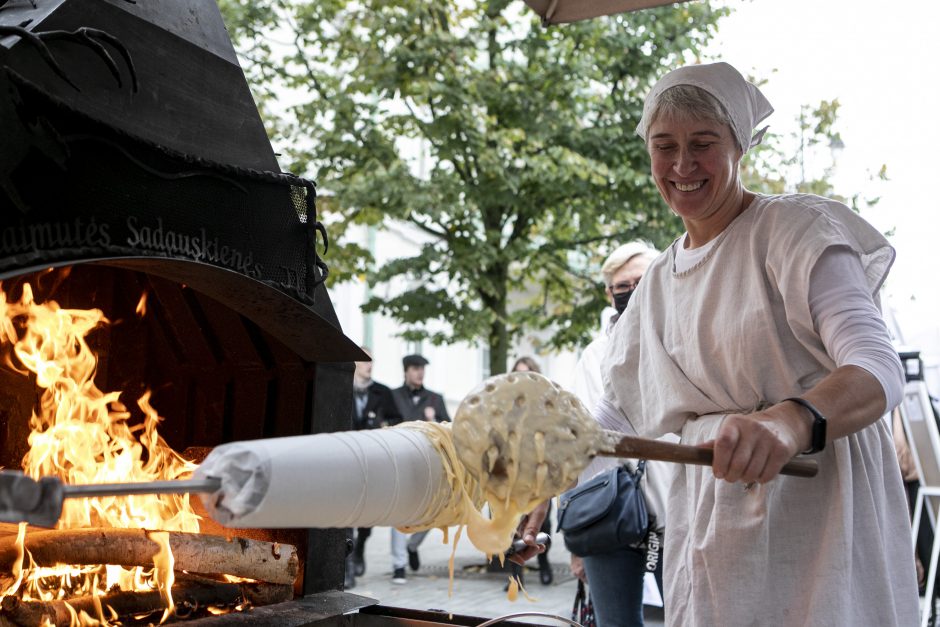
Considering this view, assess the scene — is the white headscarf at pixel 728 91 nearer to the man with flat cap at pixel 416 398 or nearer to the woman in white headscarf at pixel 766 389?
the woman in white headscarf at pixel 766 389

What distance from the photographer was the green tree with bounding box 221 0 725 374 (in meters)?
9.69

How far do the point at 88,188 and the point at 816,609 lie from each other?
2063mm

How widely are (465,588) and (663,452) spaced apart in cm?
689

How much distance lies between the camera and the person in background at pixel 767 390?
204 cm

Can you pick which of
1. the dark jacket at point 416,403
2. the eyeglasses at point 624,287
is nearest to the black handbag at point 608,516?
the eyeglasses at point 624,287

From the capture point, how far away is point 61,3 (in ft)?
7.80

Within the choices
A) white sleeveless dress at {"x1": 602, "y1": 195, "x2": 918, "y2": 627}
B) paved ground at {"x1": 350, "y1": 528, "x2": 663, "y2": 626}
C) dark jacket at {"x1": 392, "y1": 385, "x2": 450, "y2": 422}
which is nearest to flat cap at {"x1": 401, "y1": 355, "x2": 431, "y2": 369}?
dark jacket at {"x1": 392, "y1": 385, "x2": 450, "y2": 422}

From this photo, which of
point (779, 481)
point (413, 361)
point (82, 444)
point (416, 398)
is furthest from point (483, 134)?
point (779, 481)

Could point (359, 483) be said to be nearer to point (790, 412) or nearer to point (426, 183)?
point (790, 412)

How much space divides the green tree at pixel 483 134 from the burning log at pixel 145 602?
6.81 m

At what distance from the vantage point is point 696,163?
8.02 ft

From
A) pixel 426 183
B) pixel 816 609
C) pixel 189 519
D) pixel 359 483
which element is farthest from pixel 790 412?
pixel 426 183

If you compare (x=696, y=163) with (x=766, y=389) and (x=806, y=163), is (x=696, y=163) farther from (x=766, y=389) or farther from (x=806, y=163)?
(x=806, y=163)

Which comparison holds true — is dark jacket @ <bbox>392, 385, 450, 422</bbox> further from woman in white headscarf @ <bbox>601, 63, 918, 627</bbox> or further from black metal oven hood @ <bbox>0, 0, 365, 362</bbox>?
woman in white headscarf @ <bbox>601, 63, 918, 627</bbox>
